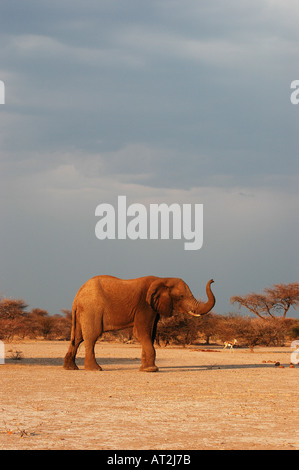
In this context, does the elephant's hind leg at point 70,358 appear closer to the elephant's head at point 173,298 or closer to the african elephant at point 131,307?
the african elephant at point 131,307

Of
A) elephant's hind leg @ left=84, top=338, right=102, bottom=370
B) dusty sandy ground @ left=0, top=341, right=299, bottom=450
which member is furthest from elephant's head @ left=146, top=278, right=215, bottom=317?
elephant's hind leg @ left=84, top=338, right=102, bottom=370

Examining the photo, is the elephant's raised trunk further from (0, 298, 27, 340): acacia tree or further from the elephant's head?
(0, 298, 27, 340): acacia tree

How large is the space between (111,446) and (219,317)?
122 feet

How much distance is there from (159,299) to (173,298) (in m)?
0.58

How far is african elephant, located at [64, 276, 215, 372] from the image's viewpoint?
69.5 feet

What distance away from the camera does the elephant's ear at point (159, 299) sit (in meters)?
21.2

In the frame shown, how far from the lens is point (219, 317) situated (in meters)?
44.8

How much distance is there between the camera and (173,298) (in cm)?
2159

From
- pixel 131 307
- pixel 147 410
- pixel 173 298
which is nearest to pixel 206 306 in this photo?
pixel 173 298

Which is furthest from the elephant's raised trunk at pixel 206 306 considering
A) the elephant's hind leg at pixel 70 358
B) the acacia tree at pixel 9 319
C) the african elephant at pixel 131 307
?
the acacia tree at pixel 9 319

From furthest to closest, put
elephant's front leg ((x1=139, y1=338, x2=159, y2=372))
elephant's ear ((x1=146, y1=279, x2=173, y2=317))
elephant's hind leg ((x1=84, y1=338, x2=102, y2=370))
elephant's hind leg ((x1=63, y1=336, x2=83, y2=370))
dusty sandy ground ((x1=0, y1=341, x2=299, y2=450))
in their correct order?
1. elephant's hind leg ((x1=63, y1=336, x2=83, y2=370))
2. elephant's ear ((x1=146, y1=279, x2=173, y2=317))
3. elephant's hind leg ((x1=84, y1=338, x2=102, y2=370))
4. elephant's front leg ((x1=139, y1=338, x2=159, y2=372))
5. dusty sandy ground ((x1=0, y1=341, x2=299, y2=450))

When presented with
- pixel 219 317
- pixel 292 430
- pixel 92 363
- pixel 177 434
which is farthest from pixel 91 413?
pixel 219 317

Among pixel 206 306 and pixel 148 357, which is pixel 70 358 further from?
pixel 206 306

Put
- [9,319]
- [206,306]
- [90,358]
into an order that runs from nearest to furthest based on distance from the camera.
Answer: [90,358] < [206,306] < [9,319]
